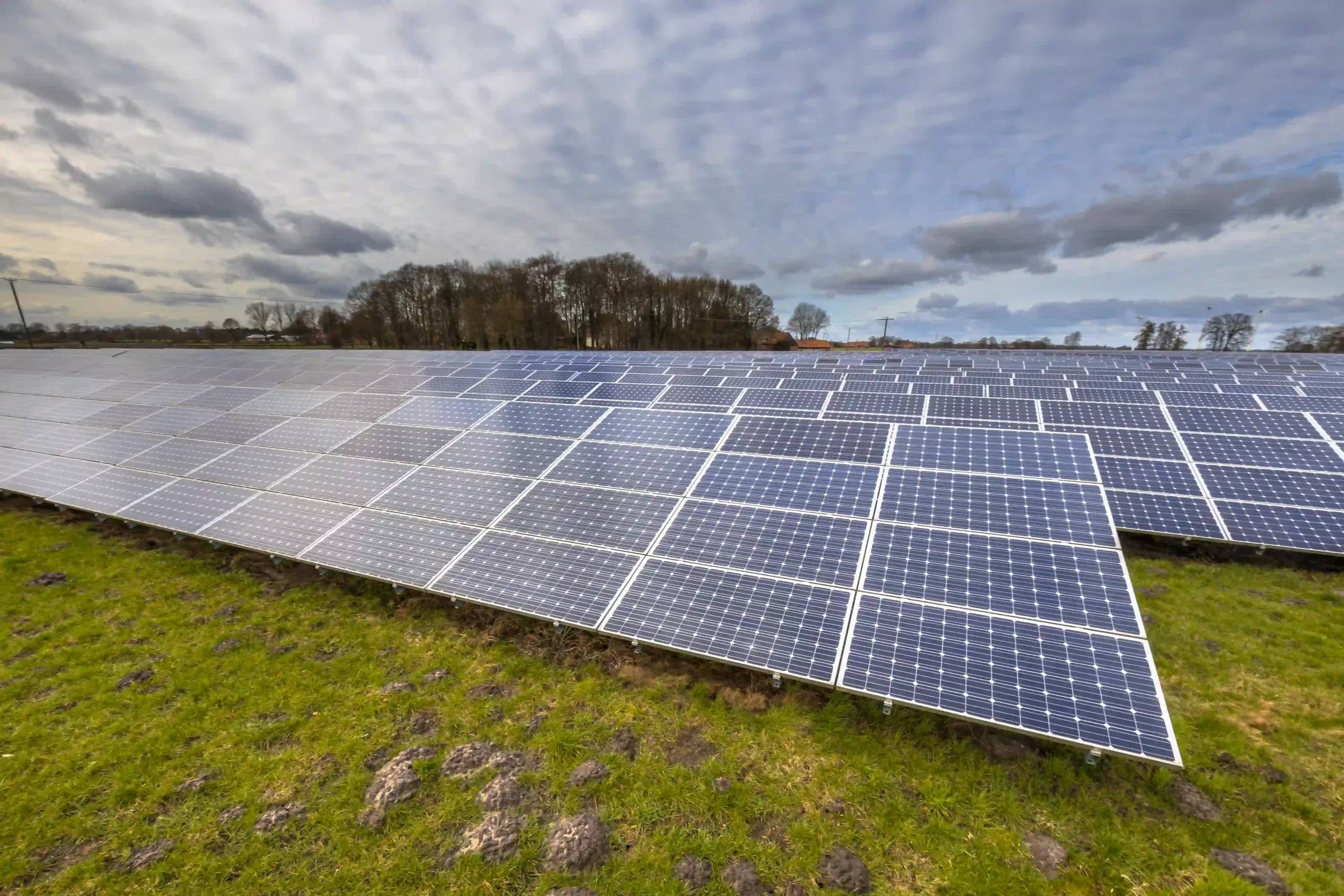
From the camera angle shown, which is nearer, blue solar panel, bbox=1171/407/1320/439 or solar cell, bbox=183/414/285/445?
blue solar panel, bbox=1171/407/1320/439

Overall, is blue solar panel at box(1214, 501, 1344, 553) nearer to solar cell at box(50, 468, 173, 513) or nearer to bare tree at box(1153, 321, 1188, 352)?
solar cell at box(50, 468, 173, 513)

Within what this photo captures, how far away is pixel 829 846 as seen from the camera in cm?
527

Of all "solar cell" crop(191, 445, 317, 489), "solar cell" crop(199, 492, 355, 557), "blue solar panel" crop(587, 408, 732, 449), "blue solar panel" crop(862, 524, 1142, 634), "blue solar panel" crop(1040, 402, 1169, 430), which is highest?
"blue solar panel" crop(1040, 402, 1169, 430)

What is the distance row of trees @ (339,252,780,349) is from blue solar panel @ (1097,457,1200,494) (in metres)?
69.7

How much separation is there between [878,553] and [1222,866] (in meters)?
4.62

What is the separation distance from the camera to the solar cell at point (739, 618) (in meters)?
6.59

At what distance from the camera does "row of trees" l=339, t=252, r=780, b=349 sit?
7556cm

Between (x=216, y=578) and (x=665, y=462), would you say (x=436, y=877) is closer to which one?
(x=665, y=462)

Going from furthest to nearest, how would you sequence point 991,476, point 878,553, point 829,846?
point 991,476
point 878,553
point 829,846

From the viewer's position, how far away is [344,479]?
11.9 m

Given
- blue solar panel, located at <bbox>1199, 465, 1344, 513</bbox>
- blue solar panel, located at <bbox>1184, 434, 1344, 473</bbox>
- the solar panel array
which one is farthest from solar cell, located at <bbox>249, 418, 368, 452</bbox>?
blue solar panel, located at <bbox>1184, 434, 1344, 473</bbox>

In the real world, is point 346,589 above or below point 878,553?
below

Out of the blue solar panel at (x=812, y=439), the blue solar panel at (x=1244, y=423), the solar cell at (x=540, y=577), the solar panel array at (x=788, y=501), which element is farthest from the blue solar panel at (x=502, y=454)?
the blue solar panel at (x=1244, y=423)

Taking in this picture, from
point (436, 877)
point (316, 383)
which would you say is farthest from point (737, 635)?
point (316, 383)
